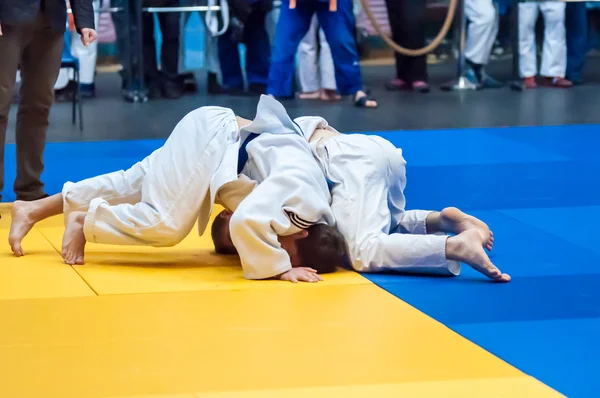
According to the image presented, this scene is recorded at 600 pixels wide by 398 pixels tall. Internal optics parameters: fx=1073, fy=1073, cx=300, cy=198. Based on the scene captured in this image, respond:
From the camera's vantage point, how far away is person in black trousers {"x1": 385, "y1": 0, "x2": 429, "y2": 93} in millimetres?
11211

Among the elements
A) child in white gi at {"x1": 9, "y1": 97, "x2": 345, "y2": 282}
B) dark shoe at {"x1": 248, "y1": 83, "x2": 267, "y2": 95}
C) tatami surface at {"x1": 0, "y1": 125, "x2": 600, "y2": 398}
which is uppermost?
child in white gi at {"x1": 9, "y1": 97, "x2": 345, "y2": 282}

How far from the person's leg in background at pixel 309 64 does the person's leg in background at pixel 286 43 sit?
185 mm

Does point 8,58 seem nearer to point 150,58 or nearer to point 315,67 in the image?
point 150,58

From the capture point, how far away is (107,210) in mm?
4402

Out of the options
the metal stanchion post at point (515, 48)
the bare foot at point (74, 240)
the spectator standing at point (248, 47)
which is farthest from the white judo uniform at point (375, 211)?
the metal stanchion post at point (515, 48)

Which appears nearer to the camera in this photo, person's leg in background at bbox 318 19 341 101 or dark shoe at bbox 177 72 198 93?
person's leg in background at bbox 318 19 341 101

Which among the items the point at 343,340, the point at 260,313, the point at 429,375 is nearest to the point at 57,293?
the point at 260,313

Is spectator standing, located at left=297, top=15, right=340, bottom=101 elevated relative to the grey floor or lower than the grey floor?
elevated

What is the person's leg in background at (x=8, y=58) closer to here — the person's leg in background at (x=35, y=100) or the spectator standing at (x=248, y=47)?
the person's leg in background at (x=35, y=100)

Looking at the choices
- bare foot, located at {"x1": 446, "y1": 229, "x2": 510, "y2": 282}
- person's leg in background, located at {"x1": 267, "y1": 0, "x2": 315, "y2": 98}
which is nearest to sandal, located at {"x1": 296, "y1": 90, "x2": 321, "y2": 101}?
person's leg in background, located at {"x1": 267, "y1": 0, "x2": 315, "y2": 98}

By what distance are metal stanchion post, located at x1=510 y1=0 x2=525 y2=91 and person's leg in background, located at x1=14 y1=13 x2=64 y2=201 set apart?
6.35 metres

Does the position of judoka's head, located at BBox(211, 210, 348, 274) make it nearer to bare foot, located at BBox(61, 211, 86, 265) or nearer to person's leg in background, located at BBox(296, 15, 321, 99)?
bare foot, located at BBox(61, 211, 86, 265)

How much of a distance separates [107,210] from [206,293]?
23.2 inches

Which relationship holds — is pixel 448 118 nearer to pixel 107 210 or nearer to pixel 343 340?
pixel 107 210
